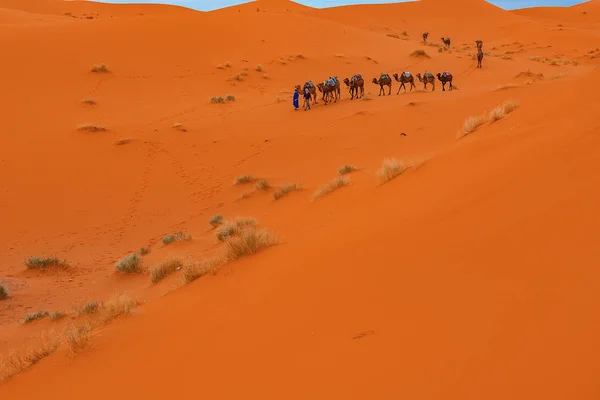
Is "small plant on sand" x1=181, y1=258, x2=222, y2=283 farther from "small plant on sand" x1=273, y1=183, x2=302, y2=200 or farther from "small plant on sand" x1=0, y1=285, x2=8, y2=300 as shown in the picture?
"small plant on sand" x1=273, y1=183, x2=302, y2=200

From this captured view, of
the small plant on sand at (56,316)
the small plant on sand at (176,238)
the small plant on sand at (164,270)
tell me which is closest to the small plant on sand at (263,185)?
the small plant on sand at (176,238)

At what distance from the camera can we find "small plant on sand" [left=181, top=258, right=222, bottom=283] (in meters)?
6.30

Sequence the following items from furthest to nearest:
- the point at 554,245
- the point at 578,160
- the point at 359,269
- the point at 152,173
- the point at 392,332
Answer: the point at 152,173 → the point at 578,160 → the point at 359,269 → the point at 554,245 → the point at 392,332

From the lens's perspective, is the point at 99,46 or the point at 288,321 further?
the point at 99,46

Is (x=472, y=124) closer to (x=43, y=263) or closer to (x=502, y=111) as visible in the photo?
(x=502, y=111)

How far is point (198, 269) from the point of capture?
251 inches

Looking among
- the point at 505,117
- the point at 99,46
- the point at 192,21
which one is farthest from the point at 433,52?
the point at 505,117

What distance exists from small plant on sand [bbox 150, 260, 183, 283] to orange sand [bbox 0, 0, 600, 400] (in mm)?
338

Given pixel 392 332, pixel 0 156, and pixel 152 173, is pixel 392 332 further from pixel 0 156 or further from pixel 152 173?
pixel 0 156

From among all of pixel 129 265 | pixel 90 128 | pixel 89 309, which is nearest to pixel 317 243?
pixel 89 309

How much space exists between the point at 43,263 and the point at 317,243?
7.66 metres

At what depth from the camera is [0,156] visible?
17000 mm

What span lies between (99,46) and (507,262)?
1318 inches

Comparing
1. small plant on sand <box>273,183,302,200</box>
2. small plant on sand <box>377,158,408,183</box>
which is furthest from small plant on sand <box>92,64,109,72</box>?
small plant on sand <box>377,158,408,183</box>
